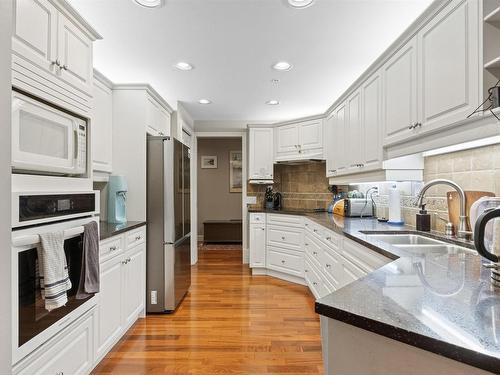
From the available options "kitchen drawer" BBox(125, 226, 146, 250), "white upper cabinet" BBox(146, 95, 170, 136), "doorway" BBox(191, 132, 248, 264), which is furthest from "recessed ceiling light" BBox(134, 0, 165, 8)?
"doorway" BBox(191, 132, 248, 264)

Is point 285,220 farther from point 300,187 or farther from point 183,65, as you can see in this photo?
point 183,65

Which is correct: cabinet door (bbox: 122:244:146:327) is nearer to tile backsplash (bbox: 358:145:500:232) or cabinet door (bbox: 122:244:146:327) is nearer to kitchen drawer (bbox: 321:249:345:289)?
kitchen drawer (bbox: 321:249:345:289)

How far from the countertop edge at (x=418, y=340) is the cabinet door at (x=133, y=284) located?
6.78 ft

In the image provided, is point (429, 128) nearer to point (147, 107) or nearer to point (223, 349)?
point (223, 349)

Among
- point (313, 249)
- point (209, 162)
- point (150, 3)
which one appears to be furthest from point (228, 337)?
point (209, 162)

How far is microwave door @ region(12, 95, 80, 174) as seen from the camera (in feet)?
4.02

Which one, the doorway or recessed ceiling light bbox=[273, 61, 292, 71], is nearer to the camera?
recessed ceiling light bbox=[273, 61, 292, 71]

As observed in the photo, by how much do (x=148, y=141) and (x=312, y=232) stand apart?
2071 mm

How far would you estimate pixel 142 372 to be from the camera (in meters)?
1.91

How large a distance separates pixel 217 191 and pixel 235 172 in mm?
652

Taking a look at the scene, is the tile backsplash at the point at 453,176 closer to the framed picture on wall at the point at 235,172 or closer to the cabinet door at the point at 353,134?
the cabinet door at the point at 353,134

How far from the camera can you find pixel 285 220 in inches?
159

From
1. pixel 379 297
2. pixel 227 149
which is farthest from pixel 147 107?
pixel 227 149

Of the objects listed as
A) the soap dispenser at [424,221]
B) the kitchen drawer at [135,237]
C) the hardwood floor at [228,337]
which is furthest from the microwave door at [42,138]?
the soap dispenser at [424,221]
